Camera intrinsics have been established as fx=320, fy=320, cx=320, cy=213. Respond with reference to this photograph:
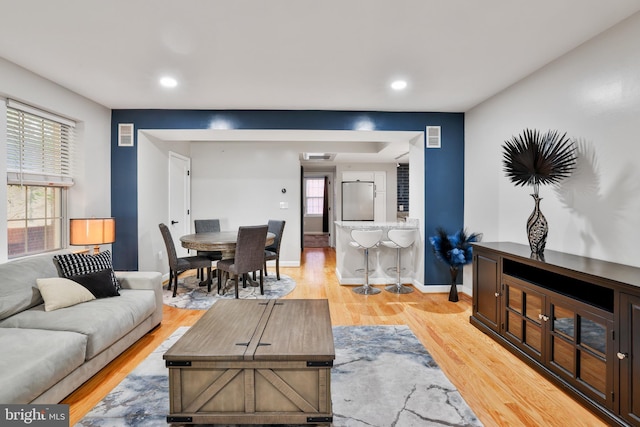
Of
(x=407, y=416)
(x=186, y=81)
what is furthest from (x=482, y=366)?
(x=186, y=81)

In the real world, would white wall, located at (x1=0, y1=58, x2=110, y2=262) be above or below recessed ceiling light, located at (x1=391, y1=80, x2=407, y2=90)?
below

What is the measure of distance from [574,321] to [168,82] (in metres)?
3.93

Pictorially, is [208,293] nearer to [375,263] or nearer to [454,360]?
[375,263]

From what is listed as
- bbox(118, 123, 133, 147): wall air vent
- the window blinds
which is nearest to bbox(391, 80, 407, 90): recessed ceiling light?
bbox(118, 123, 133, 147): wall air vent

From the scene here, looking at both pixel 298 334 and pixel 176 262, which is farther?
pixel 176 262

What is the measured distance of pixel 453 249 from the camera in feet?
13.1

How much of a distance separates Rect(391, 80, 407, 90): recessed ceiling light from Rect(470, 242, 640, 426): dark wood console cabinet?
182 centimetres

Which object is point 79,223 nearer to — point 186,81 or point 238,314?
point 186,81

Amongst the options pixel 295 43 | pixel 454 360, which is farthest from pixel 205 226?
pixel 454 360

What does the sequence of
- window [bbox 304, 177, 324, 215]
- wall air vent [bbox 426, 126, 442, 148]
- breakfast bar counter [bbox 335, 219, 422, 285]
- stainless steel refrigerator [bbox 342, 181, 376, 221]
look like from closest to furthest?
wall air vent [bbox 426, 126, 442, 148], breakfast bar counter [bbox 335, 219, 422, 285], stainless steel refrigerator [bbox 342, 181, 376, 221], window [bbox 304, 177, 324, 215]

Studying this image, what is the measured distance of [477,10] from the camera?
204 cm

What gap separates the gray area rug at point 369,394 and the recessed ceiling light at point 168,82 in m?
2.51

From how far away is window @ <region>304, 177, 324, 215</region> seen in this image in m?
12.1

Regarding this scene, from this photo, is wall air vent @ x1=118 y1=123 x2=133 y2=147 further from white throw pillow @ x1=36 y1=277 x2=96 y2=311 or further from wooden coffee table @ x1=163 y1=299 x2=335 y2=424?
wooden coffee table @ x1=163 y1=299 x2=335 y2=424
